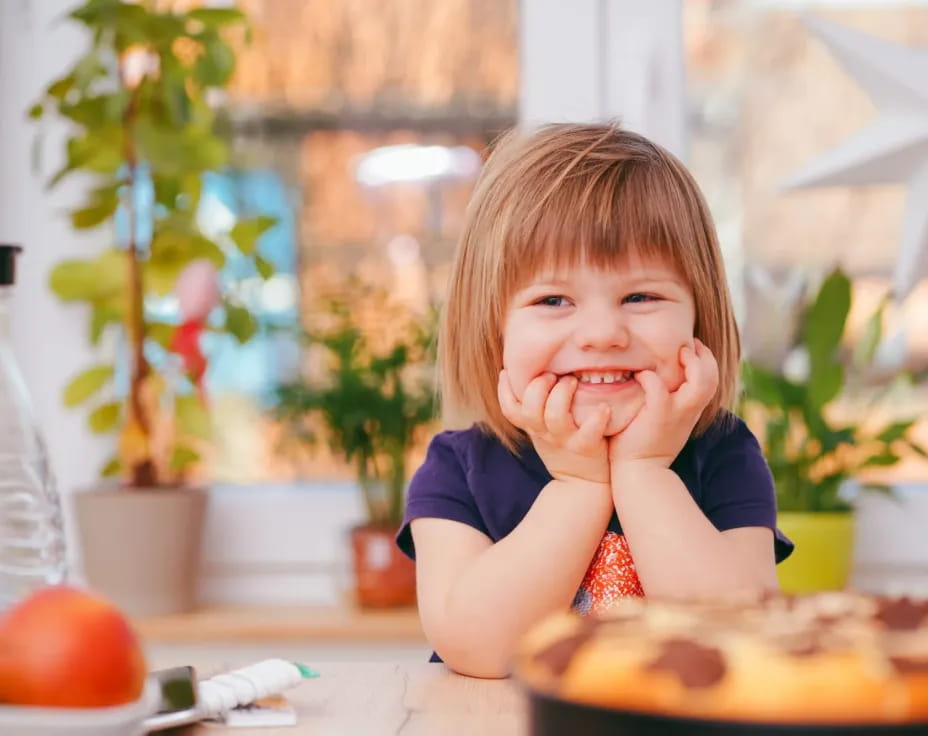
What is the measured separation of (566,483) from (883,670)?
Result: 1.86 ft

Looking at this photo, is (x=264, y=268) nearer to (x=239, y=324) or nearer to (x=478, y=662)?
(x=239, y=324)

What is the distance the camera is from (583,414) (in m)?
0.95

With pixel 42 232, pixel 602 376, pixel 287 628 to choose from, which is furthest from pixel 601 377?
pixel 42 232

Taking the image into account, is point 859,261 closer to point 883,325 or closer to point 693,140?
point 883,325

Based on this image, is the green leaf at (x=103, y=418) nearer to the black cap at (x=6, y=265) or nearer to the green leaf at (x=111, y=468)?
the green leaf at (x=111, y=468)

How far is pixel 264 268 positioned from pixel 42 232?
0.42m

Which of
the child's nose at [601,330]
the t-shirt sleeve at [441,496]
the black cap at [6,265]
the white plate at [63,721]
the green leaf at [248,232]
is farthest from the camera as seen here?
the green leaf at [248,232]

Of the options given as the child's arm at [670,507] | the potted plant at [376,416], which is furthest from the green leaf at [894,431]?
the child's arm at [670,507]

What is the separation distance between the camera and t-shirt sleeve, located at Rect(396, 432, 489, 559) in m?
1.02

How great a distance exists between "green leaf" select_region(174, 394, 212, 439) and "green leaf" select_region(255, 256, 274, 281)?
226 millimetres

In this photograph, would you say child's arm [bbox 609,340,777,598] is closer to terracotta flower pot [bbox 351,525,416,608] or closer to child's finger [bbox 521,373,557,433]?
child's finger [bbox 521,373,557,433]

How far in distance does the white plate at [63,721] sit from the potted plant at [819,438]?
50.5 inches

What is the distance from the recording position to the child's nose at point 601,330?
0.91 metres

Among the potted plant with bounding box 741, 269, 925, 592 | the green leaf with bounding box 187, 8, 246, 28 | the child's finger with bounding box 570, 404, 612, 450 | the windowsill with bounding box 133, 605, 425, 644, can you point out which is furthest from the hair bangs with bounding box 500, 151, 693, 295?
the green leaf with bounding box 187, 8, 246, 28
